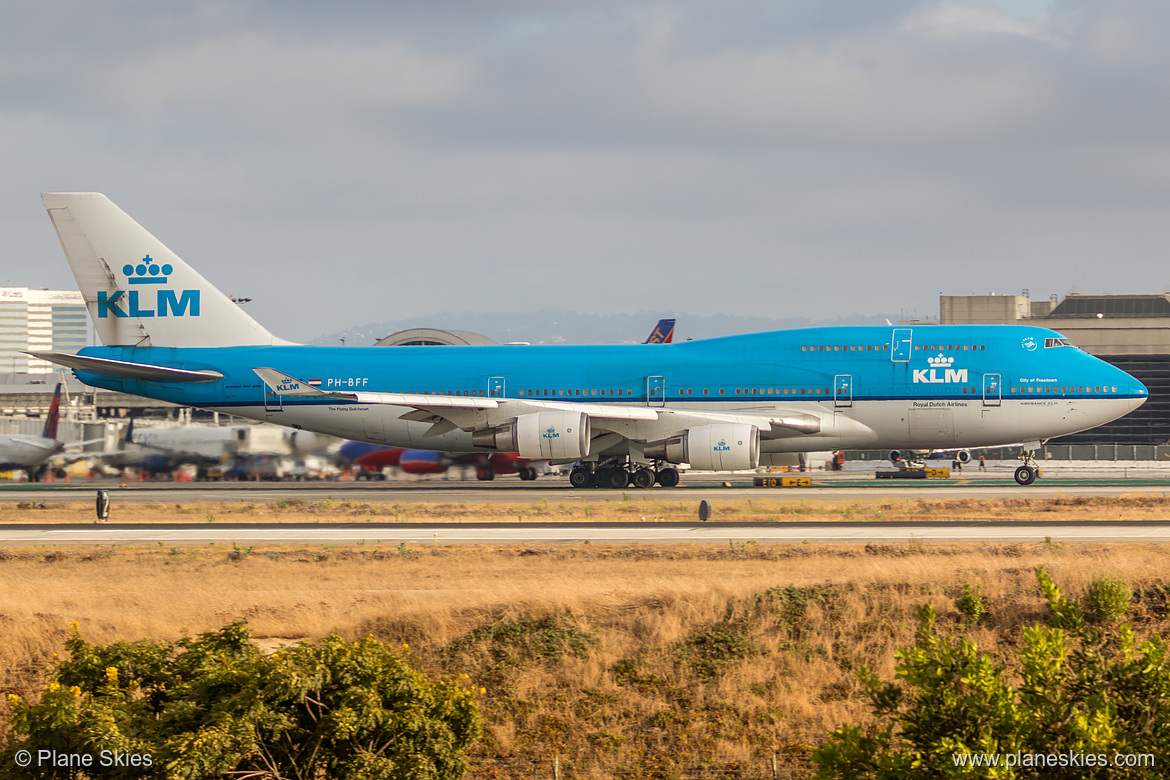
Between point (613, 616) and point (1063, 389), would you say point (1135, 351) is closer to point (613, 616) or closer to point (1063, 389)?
point (1063, 389)

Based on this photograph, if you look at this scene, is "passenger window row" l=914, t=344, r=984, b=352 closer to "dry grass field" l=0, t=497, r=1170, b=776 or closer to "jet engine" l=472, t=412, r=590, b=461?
"jet engine" l=472, t=412, r=590, b=461

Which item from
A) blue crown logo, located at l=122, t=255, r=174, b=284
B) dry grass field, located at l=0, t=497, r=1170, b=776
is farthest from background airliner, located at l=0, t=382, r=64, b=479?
dry grass field, located at l=0, t=497, r=1170, b=776

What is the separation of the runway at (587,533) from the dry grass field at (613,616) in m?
2.04

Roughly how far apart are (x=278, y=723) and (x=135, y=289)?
41.8m

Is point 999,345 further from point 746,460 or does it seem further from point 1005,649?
point 1005,649

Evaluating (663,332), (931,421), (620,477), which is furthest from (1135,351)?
(620,477)

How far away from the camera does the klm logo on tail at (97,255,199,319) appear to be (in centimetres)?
4822

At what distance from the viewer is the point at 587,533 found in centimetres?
3048

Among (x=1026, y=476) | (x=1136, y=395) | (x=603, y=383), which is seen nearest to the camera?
(x=1136, y=395)

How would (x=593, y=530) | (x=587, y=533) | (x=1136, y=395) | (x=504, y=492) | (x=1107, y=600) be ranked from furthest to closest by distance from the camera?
1. (x=504, y=492)
2. (x=1136, y=395)
3. (x=593, y=530)
4. (x=587, y=533)
5. (x=1107, y=600)

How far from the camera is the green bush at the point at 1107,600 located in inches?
778

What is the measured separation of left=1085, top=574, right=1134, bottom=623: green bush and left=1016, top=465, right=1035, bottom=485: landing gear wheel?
2820 centimetres

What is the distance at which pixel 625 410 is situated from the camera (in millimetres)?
43625

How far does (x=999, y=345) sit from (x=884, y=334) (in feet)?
15.2
